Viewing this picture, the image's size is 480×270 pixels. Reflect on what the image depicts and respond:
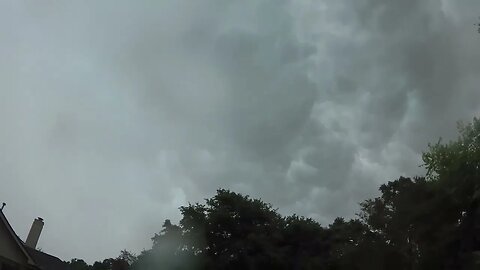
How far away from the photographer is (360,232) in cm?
5431

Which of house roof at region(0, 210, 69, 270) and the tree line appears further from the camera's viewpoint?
the tree line

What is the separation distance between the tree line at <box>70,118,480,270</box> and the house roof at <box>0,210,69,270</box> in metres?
24.1

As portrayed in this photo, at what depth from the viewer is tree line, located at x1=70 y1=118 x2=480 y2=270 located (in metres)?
40.5

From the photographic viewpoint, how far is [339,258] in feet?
186

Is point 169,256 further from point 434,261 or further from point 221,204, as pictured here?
point 434,261

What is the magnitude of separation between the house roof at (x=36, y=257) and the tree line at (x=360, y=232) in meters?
24.1

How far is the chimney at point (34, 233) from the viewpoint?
35.9 m

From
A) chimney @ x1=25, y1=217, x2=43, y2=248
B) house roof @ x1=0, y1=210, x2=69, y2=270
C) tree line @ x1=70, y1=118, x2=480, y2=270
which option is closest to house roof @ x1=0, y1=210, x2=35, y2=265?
house roof @ x1=0, y1=210, x2=69, y2=270

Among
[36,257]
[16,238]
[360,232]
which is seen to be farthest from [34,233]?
[360,232]

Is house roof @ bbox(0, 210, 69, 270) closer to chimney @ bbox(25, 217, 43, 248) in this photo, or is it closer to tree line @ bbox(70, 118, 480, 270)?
chimney @ bbox(25, 217, 43, 248)

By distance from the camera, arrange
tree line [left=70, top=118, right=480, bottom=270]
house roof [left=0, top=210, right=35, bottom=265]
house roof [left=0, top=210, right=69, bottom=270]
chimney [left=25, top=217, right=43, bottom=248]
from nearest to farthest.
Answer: house roof [left=0, top=210, right=35, bottom=265] → house roof [left=0, top=210, right=69, bottom=270] → chimney [left=25, top=217, right=43, bottom=248] → tree line [left=70, top=118, right=480, bottom=270]

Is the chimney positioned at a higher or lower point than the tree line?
lower

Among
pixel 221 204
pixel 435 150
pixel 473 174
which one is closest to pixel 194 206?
pixel 221 204

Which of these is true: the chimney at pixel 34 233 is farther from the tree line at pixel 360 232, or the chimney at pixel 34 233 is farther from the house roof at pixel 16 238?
the tree line at pixel 360 232
